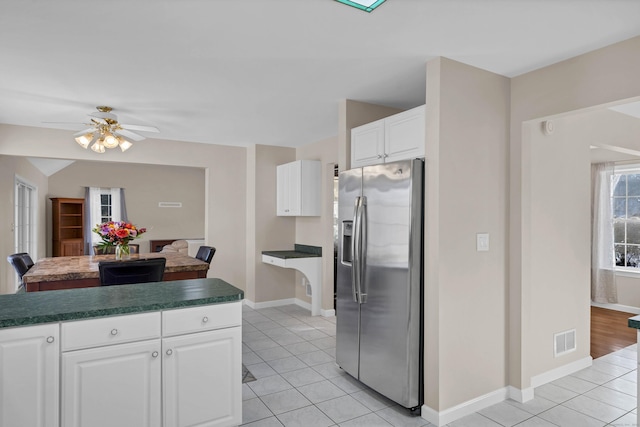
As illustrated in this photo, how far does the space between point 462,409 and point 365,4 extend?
100 inches

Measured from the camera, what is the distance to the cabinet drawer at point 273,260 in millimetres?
5126

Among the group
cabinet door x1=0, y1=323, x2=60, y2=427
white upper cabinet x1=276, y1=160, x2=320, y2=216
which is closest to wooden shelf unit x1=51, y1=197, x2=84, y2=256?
white upper cabinet x1=276, y1=160, x2=320, y2=216

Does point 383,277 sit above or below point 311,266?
above

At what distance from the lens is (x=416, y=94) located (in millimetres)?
3346

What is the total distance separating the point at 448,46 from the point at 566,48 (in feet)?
2.37

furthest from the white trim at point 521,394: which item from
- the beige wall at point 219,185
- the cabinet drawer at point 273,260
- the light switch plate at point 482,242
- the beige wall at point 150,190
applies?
the beige wall at point 150,190

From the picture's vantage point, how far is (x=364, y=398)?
2.88 meters

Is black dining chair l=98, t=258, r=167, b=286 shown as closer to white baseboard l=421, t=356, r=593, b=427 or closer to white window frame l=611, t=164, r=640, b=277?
white baseboard l=421, t=356, r=593, b=427

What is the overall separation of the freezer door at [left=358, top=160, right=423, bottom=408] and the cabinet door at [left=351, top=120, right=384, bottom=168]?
245mm

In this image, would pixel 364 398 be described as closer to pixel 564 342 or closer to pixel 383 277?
pixel 383 277

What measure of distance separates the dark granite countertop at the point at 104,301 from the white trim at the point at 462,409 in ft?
4.87

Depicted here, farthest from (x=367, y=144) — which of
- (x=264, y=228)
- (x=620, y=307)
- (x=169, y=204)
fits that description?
(x=169, y=204)

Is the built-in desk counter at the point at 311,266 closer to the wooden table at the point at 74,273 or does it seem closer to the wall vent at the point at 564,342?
the wooden table at the point at 74,273

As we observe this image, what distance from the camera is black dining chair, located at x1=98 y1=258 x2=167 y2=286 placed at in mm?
3012
